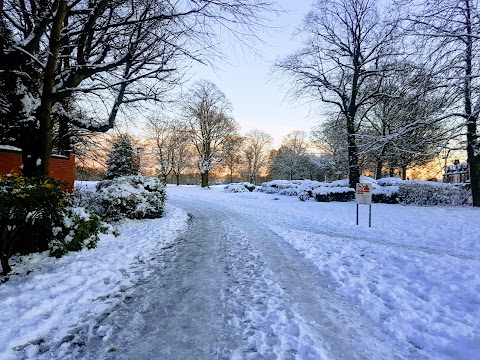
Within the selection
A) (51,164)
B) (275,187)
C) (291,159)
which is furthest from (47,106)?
(291,159)

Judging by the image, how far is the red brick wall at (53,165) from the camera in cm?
1064

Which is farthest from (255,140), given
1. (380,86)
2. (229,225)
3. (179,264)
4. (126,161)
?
(179,264)

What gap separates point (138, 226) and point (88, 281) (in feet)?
16.5

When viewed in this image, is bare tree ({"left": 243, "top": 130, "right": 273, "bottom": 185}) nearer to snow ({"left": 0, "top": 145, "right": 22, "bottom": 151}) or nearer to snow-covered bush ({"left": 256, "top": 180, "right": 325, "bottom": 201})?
snow-covered bush ({"left": 256, "top": 180, "right": 325, "bottom": 201})

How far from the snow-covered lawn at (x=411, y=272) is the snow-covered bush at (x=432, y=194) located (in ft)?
17.0

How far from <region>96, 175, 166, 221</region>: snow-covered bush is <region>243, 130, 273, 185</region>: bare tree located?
46.9 m

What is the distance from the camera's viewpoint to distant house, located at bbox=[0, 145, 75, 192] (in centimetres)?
1062

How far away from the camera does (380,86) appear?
1711 cm

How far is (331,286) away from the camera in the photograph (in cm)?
446

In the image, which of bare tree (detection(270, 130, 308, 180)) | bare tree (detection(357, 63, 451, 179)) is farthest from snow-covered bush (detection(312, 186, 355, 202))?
bare tree (detection(270, 130, 308, 180))

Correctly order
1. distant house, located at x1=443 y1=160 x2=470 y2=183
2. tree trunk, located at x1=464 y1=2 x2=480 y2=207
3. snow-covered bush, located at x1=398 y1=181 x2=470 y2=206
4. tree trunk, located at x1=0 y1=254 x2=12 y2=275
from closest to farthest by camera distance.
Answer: tree trunk, located at x1=0 y1=254 x2=12 y2=275 < tree trunk, located at x1=464 y1=2 x2=480 y2=207 < snow-covered bush, located at x1=398 y1=181 x2=470 y2=206 < distant house, located at x1=443 y1=160 x2=470 y2=183

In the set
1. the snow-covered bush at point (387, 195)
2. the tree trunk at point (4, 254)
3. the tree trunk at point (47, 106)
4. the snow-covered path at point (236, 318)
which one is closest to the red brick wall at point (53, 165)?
the tree trunk at point (47, 106)

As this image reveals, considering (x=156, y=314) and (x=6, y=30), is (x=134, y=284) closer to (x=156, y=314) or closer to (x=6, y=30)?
(x=156, y=314)

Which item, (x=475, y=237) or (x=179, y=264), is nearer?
(x=179, y=264)
